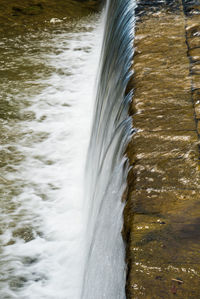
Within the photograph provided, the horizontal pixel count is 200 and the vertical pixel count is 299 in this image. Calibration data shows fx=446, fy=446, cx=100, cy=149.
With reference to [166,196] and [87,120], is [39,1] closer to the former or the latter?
[87,120]

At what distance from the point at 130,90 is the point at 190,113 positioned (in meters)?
0.53

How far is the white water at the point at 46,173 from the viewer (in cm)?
325

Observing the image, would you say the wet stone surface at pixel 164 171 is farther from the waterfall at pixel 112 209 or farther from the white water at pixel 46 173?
the white water at pixel 46 173

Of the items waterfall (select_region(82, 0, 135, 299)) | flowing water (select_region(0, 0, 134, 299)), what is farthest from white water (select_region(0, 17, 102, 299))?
waterfall (select_region(82, 0, 135, 299))

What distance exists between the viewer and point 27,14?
8523mm

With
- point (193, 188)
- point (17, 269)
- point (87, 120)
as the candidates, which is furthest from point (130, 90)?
point (87, 120)

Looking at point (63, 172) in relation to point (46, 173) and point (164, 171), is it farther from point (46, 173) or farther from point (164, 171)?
point (164, 171)

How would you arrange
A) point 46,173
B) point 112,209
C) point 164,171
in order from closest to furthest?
point 164,171 → point 112,209 → point 46,173

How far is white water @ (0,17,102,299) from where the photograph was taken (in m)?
3.25

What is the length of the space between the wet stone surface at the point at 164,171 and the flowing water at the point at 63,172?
11cm

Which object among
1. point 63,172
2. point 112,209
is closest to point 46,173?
point 63,172

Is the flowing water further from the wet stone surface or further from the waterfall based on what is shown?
the wet stone surface

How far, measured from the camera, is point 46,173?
4.39 m

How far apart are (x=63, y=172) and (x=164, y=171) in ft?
8.52
